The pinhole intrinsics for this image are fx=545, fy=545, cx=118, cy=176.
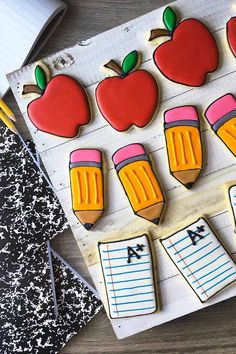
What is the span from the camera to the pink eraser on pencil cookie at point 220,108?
692mm

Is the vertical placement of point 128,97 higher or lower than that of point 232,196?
higher

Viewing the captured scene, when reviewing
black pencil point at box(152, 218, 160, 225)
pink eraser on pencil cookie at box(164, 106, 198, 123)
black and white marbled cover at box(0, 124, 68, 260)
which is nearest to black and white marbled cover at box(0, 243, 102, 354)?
black and white marbled cover at box(0, 124, 68, 260)

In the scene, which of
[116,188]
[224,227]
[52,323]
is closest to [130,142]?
[116,188]

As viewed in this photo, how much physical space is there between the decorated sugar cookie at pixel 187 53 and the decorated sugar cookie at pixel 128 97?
0.09 ft

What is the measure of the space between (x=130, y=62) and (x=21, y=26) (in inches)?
6.9

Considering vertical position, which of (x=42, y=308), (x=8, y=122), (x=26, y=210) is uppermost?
(x=8, y=122)

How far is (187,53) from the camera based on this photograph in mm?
706

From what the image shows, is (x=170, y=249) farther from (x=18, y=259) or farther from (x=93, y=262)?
(x=18, y=259)

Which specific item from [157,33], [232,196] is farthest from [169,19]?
[232,196]

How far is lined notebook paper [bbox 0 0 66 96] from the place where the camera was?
760 millimetres

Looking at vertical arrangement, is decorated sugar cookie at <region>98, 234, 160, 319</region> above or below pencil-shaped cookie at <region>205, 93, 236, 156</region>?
below

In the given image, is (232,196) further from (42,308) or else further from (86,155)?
(42,308)

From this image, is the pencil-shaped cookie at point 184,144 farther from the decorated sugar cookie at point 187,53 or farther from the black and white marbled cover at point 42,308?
the black and white marbled cover at point 42,308

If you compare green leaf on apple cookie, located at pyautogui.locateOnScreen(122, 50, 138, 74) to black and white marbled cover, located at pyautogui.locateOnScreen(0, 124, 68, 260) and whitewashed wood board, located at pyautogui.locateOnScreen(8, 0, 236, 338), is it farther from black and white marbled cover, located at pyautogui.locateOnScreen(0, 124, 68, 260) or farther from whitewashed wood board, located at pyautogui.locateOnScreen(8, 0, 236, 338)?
black and white marbled cover, located at pyautogui.locateOnScreen(0, 124, 68, 260)
